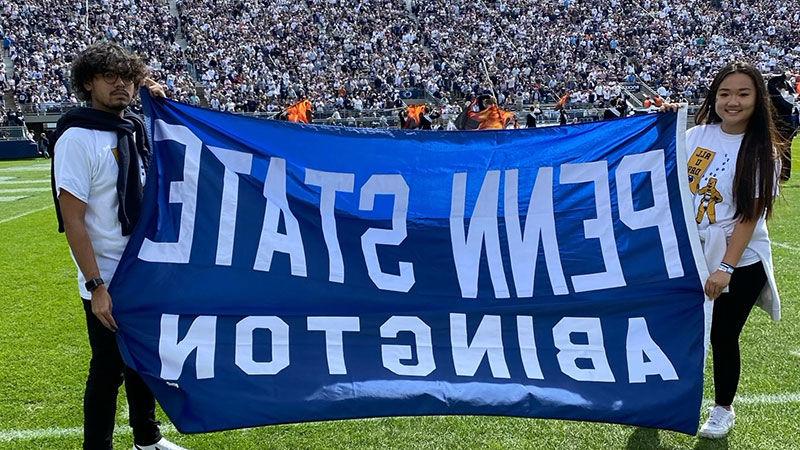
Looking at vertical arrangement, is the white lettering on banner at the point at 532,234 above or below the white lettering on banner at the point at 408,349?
above

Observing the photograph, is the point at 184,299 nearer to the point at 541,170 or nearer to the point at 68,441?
the point at 68,441

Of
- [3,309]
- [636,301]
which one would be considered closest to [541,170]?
[636,301]

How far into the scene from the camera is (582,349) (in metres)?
2.97

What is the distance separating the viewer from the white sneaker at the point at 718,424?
3.29 meters

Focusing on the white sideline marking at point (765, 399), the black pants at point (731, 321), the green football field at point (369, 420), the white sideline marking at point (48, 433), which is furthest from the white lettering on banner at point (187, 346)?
the white sideline marking at point (765, 399)

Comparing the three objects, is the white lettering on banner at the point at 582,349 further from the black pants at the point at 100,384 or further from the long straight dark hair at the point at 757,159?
the black pants at the point at 100,384

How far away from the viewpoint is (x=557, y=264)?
10.0ft

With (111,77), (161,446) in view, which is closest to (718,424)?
(161,446)

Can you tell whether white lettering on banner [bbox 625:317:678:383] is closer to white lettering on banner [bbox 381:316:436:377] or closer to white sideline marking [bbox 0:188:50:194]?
white lettering on banner [bbox 381:316:436:377]

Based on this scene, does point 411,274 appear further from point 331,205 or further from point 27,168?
point 27,168

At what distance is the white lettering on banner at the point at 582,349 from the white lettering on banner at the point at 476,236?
0.98 ft

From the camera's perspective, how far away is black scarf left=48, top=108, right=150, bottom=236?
8.70ft

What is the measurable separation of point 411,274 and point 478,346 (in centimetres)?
44

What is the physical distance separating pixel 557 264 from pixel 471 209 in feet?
1.52
